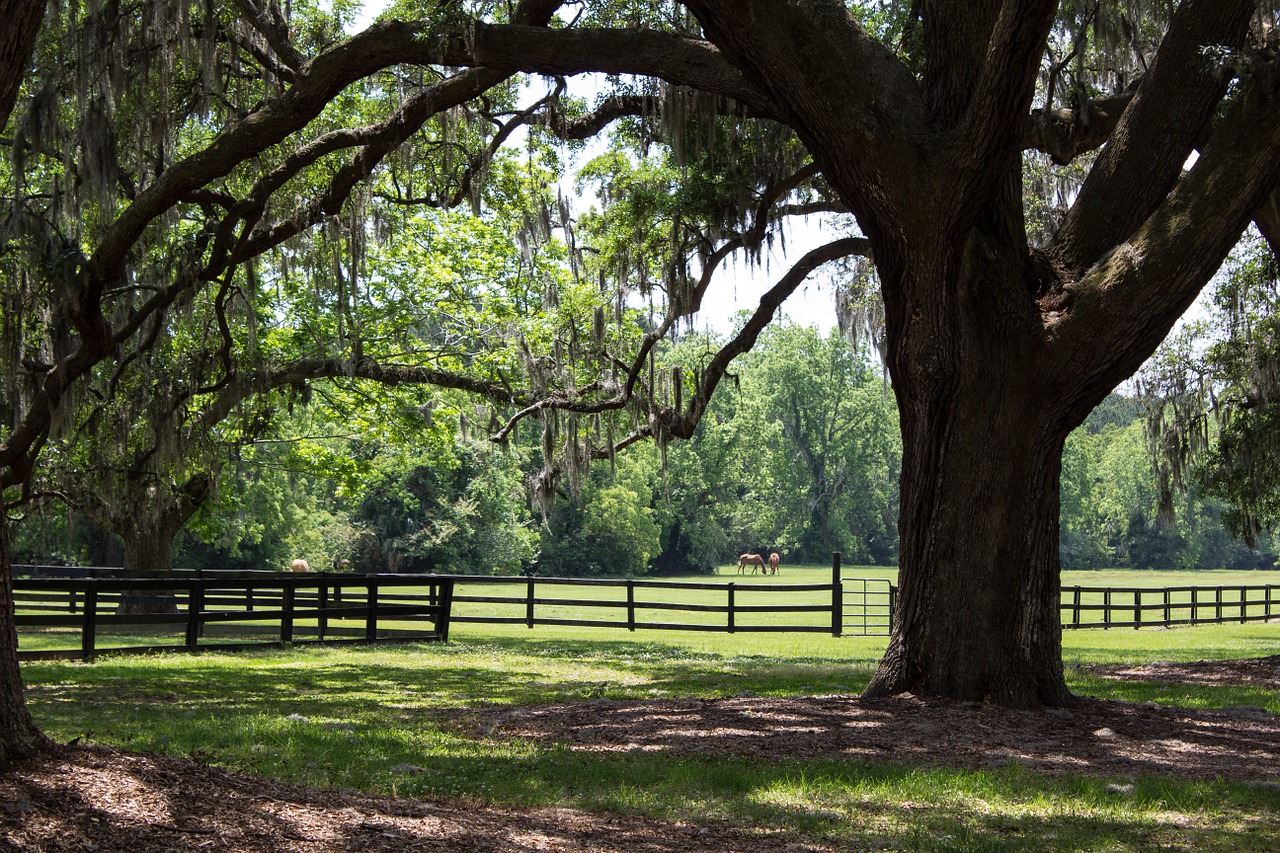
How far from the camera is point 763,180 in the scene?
1256 cm

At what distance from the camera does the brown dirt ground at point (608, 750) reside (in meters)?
4.14

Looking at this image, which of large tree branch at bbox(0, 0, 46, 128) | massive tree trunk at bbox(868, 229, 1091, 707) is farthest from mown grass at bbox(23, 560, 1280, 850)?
large tree branch at bbox(0, 0, 46, 128)

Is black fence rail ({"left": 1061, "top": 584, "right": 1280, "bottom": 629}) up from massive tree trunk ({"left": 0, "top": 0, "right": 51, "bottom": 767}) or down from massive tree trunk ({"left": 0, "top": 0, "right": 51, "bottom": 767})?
down

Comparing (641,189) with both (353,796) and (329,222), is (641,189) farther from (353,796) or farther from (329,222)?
(353,796)

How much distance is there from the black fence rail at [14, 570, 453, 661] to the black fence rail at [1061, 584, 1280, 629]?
1221 cm

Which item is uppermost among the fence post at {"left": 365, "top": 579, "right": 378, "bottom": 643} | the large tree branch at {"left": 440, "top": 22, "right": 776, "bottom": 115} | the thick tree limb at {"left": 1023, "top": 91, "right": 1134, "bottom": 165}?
the thick tree limb at {"left": 1023, "top": 91, "right": 1134, "bottom": 165}

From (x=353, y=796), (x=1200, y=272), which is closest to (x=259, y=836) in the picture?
(x=353, y=796)

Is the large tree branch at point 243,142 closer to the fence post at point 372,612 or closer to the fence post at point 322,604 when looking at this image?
the fence post at point 322,604

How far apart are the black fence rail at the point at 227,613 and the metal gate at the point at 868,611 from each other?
761 centimetres

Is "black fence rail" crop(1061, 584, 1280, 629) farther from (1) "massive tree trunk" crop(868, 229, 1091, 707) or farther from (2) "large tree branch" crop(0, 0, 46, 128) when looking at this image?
(2) "large tree branch" crop(0, 0, 46, 128)

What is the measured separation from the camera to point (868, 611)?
37.2 meters

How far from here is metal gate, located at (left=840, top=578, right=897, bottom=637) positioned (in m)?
22.7

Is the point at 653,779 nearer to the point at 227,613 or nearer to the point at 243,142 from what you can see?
the point at 243,142

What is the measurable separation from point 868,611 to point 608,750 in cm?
3170
